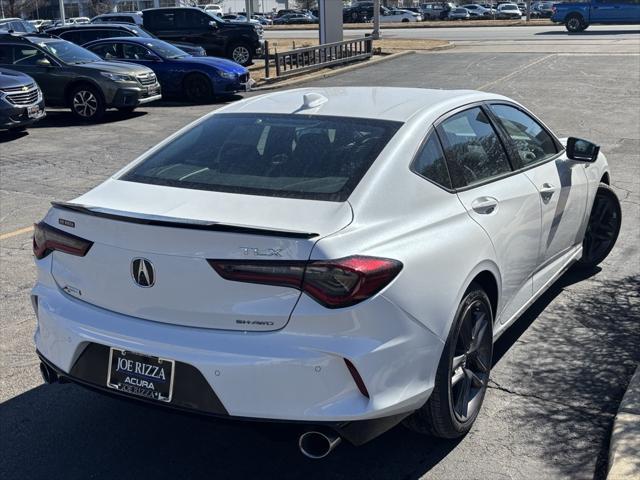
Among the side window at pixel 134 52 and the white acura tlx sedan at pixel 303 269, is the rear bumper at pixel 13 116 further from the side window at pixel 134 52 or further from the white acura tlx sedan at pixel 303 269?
the white acura tlx sedan at pixel 303 269

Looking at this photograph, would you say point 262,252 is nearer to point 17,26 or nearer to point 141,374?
point 141,374

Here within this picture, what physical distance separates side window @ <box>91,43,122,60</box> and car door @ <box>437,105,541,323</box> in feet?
50.6

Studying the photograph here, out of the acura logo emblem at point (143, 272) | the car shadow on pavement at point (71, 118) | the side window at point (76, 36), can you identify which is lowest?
the car shadow on pavement at point (71, 118)

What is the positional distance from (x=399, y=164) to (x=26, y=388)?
248cm

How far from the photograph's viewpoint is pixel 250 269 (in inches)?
121

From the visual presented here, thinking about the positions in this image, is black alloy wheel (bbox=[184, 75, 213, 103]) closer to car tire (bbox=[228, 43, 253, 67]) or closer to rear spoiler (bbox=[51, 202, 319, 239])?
car tire (bbox=[228, 43, 253, 67])

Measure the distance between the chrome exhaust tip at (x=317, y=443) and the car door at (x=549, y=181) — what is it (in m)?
2.19

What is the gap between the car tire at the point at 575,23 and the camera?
3654 cm

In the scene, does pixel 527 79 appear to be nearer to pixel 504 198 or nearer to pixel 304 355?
pixel 504 198

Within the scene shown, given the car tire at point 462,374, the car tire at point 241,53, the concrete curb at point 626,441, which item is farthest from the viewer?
the car tire at point 241,53

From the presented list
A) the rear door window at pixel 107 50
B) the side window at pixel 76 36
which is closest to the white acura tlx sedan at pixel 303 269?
the rear door window at pixel 107 50

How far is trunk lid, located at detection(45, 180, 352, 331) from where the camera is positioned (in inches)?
122

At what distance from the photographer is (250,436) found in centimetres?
395

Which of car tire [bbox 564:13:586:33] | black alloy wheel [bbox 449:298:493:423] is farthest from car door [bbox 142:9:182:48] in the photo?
black alloy wheel [bbox 449:298:493:423]
